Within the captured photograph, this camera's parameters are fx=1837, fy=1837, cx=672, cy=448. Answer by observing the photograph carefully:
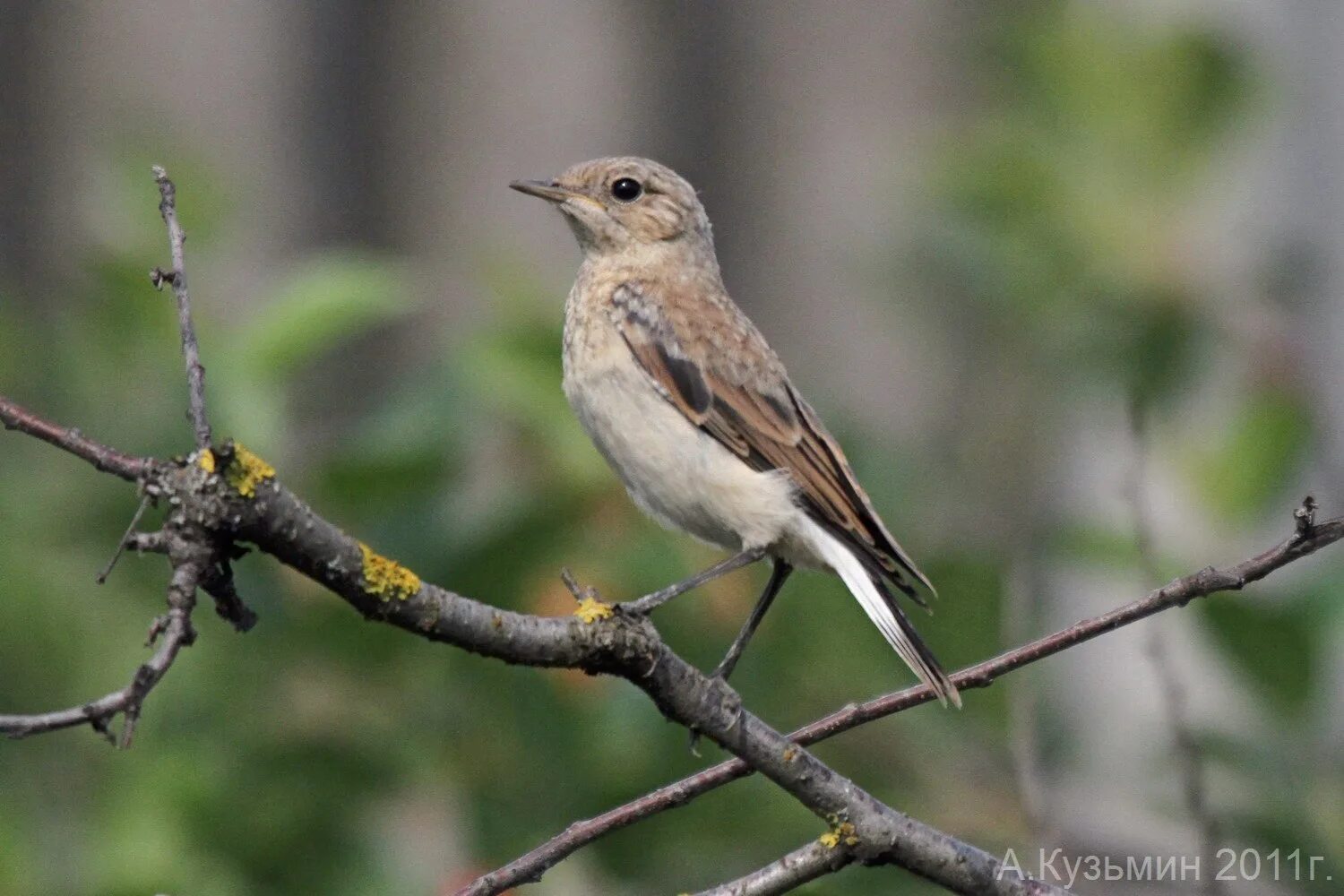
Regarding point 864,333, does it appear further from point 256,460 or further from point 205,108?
point 256,460

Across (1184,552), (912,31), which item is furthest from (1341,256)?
(912,31)

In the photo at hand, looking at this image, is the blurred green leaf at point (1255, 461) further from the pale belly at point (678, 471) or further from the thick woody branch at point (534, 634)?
the thick woody branch at point (534, 634)

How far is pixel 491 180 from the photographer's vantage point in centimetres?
1382

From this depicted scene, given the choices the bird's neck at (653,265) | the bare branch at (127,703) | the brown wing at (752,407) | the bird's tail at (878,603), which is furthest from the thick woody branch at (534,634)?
the bird's neck at (653,265)

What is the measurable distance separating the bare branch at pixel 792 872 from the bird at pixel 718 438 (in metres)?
0.60

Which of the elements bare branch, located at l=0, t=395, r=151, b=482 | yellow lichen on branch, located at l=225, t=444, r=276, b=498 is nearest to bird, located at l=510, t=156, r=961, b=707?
yellow lichen on branch, located at l=225, t=444, r=276, b=498

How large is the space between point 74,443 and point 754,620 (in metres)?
1.82

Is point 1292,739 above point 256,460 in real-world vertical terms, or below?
above

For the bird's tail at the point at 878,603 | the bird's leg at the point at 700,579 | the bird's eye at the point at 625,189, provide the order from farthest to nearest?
the bird's eye at the point at 625,189, the bird's tail at the point at 878,603, the bird's leg at the point at 700,579

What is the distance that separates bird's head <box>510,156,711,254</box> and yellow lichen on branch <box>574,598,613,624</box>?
2.01 metres

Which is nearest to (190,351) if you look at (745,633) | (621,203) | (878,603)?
(745,633)

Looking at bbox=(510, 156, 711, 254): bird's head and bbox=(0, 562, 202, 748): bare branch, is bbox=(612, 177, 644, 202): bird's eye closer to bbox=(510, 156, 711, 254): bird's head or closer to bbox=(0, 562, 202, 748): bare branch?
bbox=(510, 156, 711, 254): bird's head

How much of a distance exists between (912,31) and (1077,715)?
946 cm

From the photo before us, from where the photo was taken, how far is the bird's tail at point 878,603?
355cm
